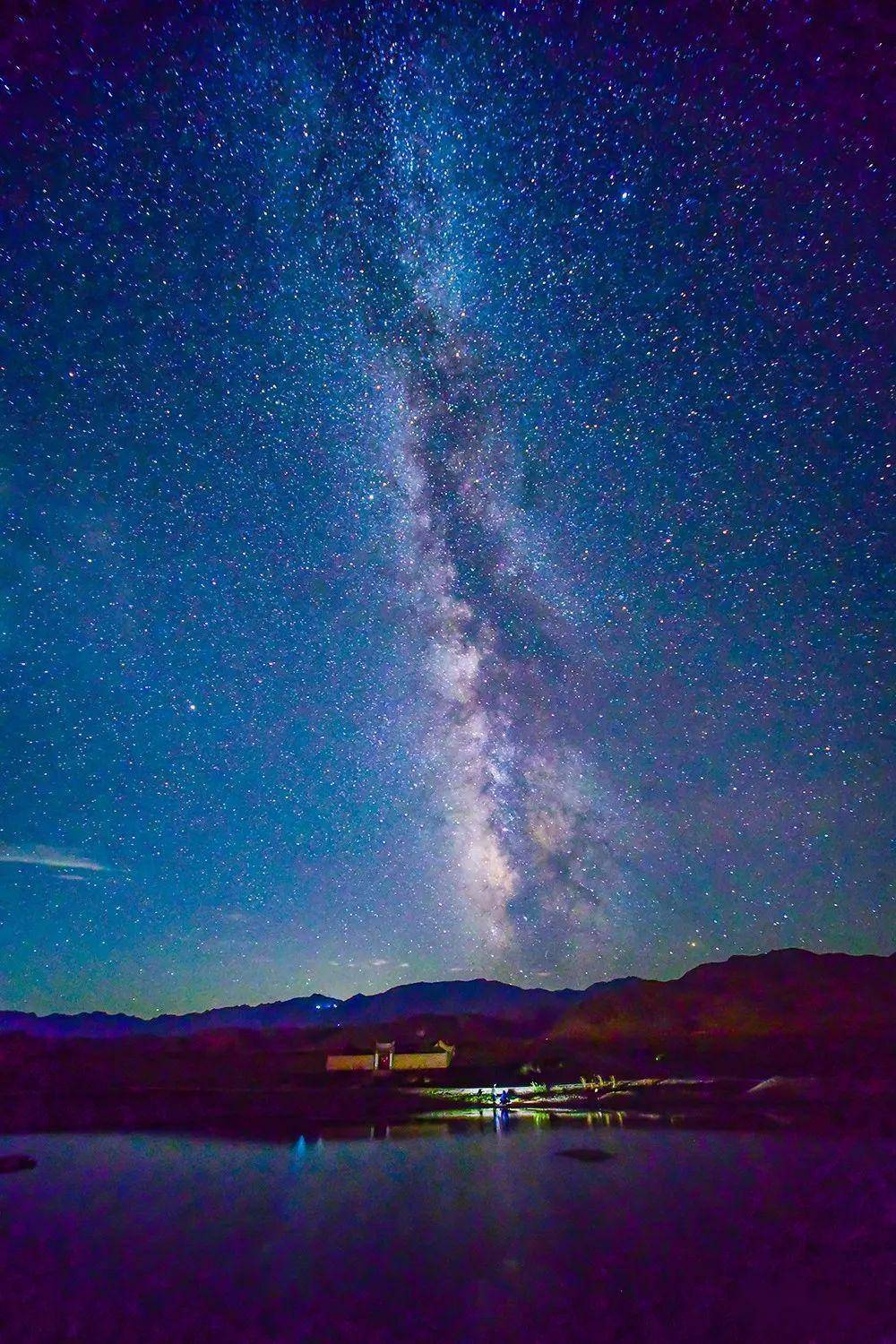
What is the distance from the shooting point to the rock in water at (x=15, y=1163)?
46.6ft

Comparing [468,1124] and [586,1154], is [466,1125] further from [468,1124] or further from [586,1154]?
[586,1154]

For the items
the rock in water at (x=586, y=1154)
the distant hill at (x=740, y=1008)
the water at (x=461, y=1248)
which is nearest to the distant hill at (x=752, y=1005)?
the distant hill at (x=740, y=1008)

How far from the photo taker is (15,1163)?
14758 millimetres

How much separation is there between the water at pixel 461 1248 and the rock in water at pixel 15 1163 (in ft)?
2.32

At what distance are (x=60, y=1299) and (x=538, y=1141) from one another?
37.7 feet

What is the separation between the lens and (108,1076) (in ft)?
123

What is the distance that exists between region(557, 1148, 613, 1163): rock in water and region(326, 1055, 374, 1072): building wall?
28013mm

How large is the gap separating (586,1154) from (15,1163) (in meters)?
12.9

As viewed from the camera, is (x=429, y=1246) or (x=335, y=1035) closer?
(x=429, y=1246)

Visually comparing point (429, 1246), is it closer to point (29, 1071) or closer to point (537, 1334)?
point (537, 1334)

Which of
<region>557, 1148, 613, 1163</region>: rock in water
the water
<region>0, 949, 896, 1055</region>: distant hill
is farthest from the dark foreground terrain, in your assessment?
the water

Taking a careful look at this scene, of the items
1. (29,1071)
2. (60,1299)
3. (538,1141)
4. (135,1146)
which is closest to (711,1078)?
(538,1141)

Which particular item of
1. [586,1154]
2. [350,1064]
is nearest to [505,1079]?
[350,1064]

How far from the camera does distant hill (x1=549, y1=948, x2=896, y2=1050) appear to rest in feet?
235
